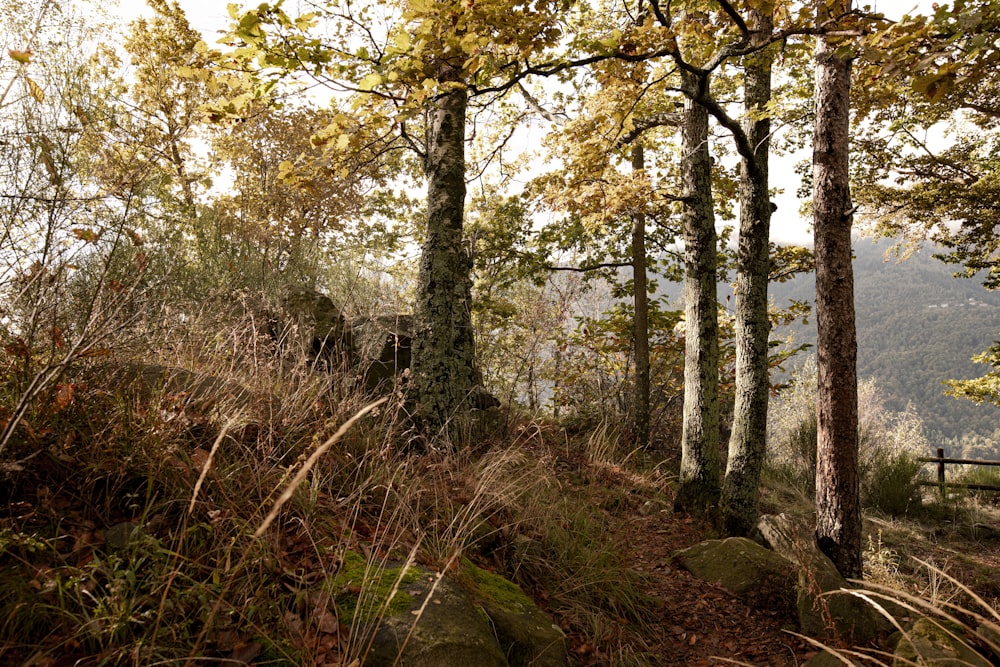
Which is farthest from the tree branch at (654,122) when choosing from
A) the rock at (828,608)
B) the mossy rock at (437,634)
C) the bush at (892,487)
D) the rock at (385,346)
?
the bush at (892,487)

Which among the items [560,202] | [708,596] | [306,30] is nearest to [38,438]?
[306,30]

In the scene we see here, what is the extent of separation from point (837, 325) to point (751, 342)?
1.61 meters

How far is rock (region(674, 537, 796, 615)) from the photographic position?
4.04 meters

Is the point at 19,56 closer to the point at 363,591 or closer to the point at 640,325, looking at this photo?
the point at 363,591

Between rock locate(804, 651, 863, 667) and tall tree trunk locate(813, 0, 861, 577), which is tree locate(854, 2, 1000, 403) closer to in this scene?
tall tree trunk locate(813, 0, 861, 577)

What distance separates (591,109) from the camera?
596 centimetres

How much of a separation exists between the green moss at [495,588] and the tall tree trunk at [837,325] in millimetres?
3086

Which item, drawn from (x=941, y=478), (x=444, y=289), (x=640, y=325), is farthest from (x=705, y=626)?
(x=941, y=478)

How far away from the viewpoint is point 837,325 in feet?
14.3

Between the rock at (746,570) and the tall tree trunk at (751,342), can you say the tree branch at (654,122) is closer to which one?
the tall tree trunk at (751,342)

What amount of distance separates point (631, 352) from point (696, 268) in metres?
4.04

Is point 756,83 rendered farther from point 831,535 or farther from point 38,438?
point 38,438

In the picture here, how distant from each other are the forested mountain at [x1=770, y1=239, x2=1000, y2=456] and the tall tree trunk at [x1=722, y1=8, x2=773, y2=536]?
346ft

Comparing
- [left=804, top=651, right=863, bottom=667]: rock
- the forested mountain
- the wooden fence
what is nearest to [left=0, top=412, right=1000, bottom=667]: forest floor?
[left=804, top=651, right=863, bottom=667]: rock
